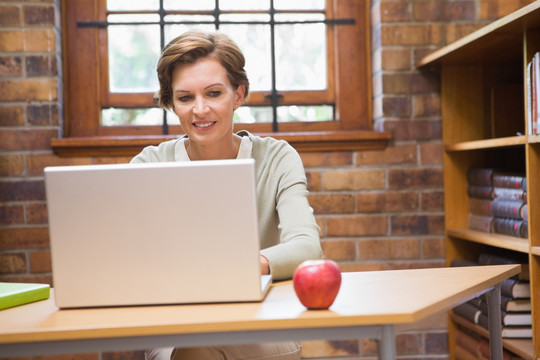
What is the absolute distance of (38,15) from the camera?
2.37 metres

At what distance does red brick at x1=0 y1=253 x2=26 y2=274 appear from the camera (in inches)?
93.4

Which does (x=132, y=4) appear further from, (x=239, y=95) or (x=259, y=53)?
(x=239, y=95)

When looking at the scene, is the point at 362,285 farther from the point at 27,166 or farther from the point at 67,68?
the point at 67,68

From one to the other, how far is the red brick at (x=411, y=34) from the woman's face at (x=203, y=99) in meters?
1.02

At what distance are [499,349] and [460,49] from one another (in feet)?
3.52

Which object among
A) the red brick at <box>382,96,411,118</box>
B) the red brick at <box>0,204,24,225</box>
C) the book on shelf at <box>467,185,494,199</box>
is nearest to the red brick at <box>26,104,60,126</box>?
the red brick at <box>0,204,24,225</box>

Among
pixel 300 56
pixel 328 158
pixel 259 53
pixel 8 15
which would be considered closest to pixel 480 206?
pixel 328 158

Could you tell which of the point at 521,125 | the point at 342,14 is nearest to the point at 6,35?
the point at 342,14

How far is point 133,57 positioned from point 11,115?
542mm

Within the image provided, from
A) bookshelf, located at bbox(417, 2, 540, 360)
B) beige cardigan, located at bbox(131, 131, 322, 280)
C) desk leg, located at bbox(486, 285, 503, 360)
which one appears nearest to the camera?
beige cardigan, located at bbox(131, 131, 322, 280)

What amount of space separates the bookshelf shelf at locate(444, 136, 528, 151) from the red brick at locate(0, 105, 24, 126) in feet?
5.47

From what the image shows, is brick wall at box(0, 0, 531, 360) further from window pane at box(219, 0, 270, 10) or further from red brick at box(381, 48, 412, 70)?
window pane at box(219, 0, 270, 10)

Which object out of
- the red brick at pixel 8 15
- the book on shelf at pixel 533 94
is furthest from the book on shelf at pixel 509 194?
the red brick at pixel 8 15

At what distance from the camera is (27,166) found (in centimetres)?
238
